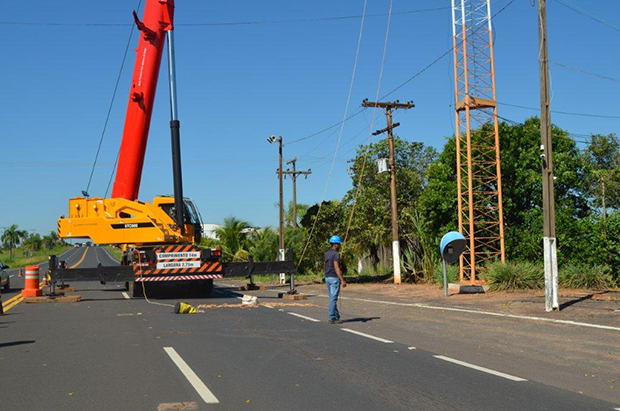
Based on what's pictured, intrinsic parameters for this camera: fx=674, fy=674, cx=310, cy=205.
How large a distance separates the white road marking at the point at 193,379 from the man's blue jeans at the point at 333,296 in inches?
169

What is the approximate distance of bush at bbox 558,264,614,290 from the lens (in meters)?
22.0

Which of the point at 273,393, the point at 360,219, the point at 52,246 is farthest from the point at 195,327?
the point at 52,246

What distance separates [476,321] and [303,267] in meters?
27.5

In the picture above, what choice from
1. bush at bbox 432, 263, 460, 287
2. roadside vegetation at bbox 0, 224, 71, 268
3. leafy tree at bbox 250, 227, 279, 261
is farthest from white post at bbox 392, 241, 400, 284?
roadside vegetation at bbox 0, 224, 71, 268

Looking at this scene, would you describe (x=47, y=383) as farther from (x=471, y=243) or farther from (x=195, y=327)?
(x=471, y=243)

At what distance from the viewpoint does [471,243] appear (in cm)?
2561

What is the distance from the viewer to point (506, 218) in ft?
91.0

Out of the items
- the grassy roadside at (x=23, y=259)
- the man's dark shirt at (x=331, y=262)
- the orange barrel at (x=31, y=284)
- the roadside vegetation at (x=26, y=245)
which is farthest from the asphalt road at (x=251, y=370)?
the roadside vegetation at (x=26, y=245)

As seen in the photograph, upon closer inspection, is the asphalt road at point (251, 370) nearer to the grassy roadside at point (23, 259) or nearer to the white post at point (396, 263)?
the white post at point (396, 263)

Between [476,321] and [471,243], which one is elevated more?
[471,243]

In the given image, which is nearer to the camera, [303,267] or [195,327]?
[195,327]

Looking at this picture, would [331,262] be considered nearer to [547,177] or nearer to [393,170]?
[547,177]

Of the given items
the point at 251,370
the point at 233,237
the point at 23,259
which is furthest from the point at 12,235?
the point at 251,370

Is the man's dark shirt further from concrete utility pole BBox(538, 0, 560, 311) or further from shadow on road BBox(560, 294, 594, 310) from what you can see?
shadow on road BBox(560, 294, 594, 310)
